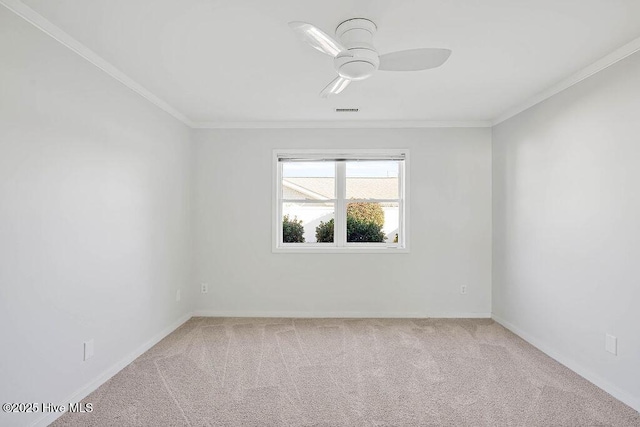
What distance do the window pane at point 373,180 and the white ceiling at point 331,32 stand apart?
1033mm

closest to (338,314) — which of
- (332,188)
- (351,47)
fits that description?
(332,188)

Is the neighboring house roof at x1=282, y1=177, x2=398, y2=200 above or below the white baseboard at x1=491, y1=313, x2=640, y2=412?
above

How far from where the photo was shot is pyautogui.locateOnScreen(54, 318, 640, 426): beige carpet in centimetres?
226

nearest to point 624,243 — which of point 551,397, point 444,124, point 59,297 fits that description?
point 551,397

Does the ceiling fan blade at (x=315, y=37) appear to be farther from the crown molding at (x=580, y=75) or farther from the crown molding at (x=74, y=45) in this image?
the crown molding at (x=580, y=75)

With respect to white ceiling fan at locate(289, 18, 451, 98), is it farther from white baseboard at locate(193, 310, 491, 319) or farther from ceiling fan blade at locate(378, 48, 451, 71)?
white baseboard at locate(193, 310, 491, 319)

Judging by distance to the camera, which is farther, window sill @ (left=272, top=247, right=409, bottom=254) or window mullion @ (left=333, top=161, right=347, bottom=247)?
window mullion @ (left=333, top=161, right=347, bottom=247)

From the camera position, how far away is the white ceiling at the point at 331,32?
6.55ft

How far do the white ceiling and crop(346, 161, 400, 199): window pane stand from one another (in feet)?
3.39

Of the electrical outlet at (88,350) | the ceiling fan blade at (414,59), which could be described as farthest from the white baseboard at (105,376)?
the ceiling fan blade at (414,59)

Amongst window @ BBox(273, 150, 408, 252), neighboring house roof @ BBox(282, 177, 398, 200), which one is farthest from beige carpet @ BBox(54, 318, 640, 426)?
neighboring house roof @ BBox(282, 177, 398, 200)

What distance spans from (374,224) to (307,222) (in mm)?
876

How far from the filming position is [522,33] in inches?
89.5

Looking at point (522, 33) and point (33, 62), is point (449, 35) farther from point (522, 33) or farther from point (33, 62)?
point (33, 62)
